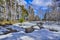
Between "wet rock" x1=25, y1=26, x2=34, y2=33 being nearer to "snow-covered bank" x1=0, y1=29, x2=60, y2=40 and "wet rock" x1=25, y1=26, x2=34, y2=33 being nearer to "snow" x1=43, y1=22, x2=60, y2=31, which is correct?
"snow-covered bank" x1=0, y1=29, x2=60, y2=40

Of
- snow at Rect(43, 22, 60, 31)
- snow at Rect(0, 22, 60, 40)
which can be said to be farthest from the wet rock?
snow at Rect(43, 22, 60, 31)

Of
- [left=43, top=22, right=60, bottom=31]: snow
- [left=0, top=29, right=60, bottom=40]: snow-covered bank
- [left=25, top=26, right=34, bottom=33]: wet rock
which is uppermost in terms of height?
[left=43, top=22, right=60, bottom=31]: snow

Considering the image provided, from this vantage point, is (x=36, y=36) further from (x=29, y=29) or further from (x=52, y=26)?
(x=52, y=26)

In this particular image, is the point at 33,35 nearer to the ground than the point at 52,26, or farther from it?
nearer to the ground

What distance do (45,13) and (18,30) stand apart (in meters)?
0.56

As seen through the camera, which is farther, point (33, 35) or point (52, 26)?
point (52, 26)

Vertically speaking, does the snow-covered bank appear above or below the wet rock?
below

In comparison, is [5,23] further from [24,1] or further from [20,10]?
[24,1]

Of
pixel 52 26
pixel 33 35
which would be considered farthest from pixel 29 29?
pixel 52 26

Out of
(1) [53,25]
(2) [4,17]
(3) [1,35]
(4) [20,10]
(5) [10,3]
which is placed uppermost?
(5) [10,3]

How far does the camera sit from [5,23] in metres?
1.68

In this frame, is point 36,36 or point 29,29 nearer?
point 36,36

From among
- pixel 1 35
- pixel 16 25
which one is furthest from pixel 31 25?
pixel 1 35

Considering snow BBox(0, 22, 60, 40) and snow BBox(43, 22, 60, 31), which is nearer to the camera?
snow BBox(0, 22, 60, 40)
